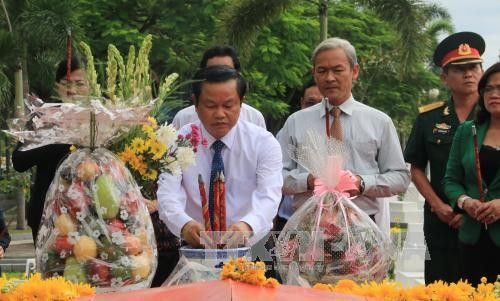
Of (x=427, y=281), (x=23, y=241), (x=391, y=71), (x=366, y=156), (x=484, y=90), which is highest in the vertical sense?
(x=391, y=71)

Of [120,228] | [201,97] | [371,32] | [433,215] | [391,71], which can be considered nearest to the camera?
[120,228]

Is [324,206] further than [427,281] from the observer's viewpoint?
No

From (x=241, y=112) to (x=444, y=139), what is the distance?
121 centimetres

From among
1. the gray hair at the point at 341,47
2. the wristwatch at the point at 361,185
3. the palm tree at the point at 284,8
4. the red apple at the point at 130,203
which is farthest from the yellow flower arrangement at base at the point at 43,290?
the palm tree at the point at 284,8

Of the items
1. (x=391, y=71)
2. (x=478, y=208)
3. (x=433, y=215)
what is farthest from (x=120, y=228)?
(x=391, y=71)

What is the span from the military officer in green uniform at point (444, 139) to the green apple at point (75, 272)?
112 inches

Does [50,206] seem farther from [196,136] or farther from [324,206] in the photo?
[324,206]

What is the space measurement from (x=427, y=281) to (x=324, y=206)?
2.14 metres

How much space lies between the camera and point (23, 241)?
18.6m

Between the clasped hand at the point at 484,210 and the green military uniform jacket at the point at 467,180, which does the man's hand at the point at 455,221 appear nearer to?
the green military uniform jacket at the point at 467,180

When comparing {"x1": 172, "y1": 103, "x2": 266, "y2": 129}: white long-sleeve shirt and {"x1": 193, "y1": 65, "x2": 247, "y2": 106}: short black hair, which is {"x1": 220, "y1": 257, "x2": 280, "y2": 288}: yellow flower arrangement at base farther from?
{"x1": 172, "y1": 103, "x2": 266, "y2": 129}: white long-sleeve shirt

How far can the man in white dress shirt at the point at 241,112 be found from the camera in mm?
5220

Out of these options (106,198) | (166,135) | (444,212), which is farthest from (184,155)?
(444,212)

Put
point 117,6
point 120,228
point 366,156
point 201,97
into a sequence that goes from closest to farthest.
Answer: point 120,228
point 201,97
point 366,156
point 117,6
